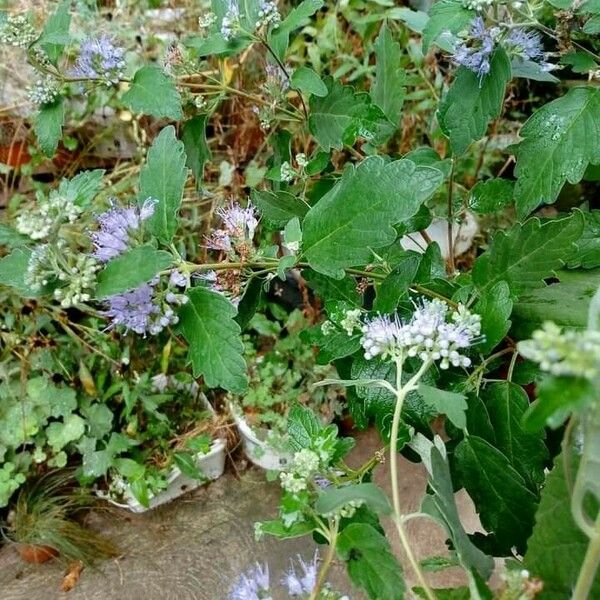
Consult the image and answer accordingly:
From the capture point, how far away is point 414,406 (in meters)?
0.65

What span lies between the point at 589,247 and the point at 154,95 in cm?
50

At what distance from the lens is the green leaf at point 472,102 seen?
0.71m

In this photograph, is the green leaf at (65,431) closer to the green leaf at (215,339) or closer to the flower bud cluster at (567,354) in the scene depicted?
the green leaf at (215,339)

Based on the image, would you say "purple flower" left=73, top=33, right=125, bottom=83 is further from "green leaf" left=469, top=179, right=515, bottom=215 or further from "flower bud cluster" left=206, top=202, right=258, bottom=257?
"green leaf" left=469, top=179, right=515, bottom=215

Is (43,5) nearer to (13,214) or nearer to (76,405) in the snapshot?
(13,214)

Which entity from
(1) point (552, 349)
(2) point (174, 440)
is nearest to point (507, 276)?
(1) point (552, 349)

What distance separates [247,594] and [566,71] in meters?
1.37

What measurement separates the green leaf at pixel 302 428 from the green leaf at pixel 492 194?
376 millimetres

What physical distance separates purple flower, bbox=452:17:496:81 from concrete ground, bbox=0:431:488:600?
87 centimetres

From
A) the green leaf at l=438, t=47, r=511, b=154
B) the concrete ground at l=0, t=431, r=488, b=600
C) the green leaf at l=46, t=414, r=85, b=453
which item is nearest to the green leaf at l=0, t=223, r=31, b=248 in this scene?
the green leaf at l=438, t=47, r=511, b=154

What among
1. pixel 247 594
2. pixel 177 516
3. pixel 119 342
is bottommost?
pixel 177 516

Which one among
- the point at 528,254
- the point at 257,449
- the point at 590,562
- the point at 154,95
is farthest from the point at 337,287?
the point at 257,449

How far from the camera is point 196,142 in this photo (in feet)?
2.81

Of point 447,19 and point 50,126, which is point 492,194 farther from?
point 50,126
